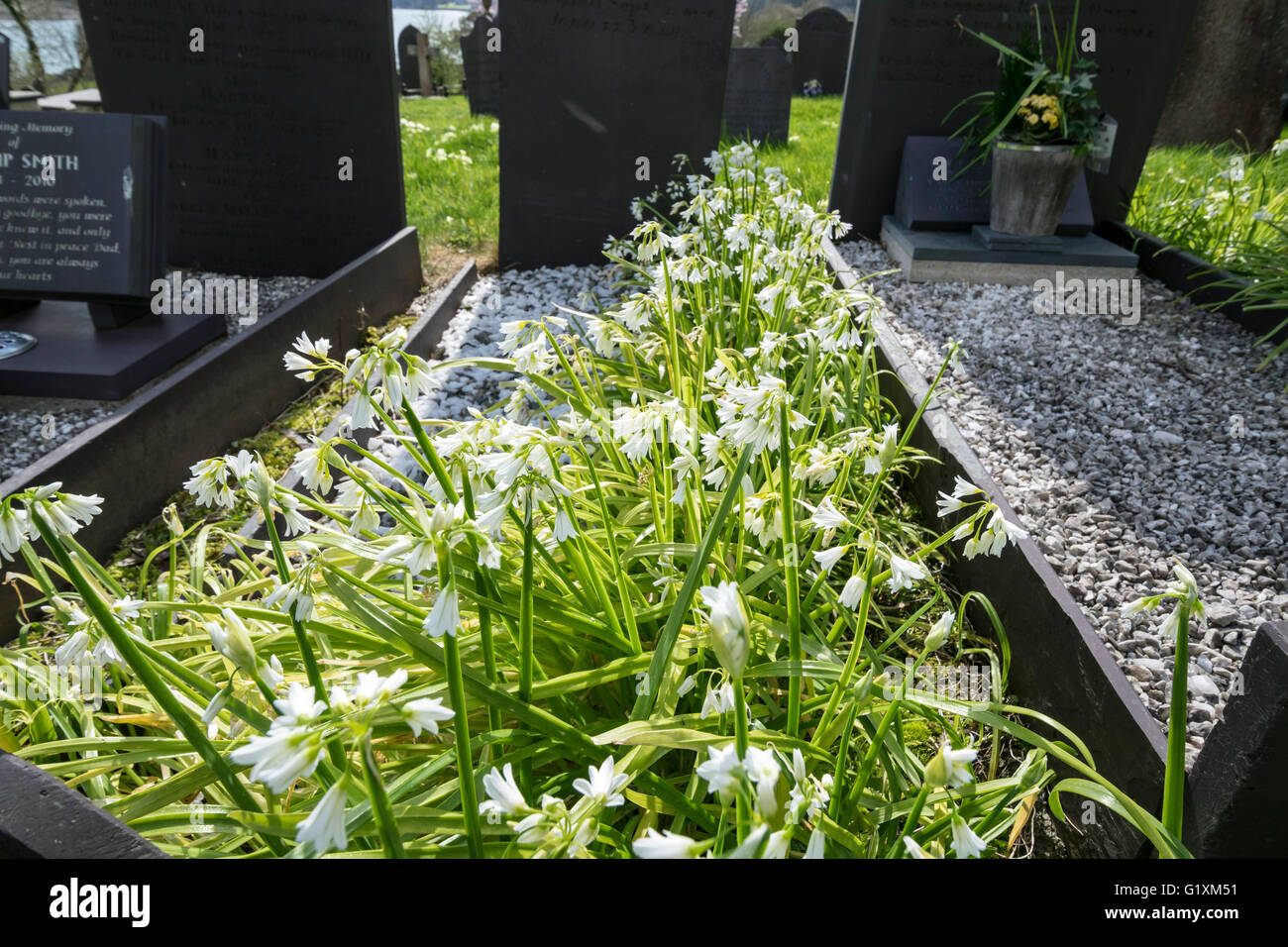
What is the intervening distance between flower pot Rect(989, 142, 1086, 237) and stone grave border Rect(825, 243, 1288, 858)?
275 cm

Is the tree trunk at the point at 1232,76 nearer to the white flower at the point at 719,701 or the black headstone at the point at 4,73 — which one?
the white flower at the point at 719,701

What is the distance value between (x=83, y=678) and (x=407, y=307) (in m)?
3.76

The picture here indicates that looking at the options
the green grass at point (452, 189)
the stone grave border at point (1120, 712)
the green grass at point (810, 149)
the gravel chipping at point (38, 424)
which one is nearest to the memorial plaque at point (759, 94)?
the green grass at point (810, 149)

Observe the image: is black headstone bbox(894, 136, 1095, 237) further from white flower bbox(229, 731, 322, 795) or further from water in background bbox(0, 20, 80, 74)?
water in background bbox(0, 20, 80, 74)

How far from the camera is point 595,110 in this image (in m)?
5.29

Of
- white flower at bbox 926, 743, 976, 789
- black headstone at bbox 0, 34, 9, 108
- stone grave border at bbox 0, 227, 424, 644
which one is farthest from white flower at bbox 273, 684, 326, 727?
black headstone at bbox 0, 34, 9, 108

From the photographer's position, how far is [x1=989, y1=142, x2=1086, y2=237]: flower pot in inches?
179

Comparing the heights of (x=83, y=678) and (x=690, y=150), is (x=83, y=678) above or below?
below

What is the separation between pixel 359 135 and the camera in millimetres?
4867

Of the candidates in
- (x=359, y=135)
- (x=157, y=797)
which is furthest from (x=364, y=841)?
(x=359, y=135)

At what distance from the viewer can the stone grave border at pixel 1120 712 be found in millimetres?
1330

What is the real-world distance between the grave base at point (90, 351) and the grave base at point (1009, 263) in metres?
3.85
